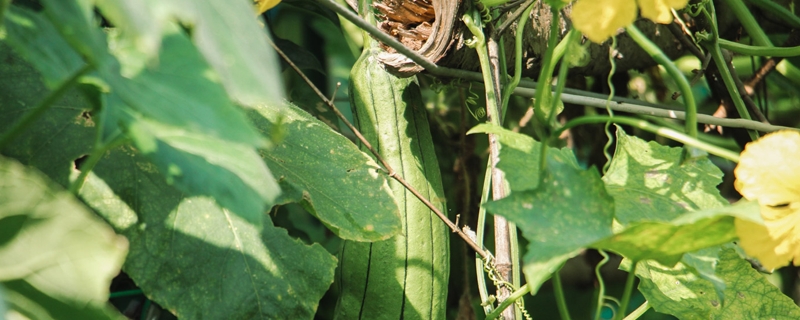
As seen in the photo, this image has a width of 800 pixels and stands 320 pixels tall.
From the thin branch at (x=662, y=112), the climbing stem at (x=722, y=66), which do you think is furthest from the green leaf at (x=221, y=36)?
the climbing stem at (x=722, y=66)

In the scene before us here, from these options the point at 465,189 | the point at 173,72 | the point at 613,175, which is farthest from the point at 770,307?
the point at 173,72

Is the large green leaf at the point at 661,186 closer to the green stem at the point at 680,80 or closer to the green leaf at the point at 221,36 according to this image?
the green stem at the point at 680,80

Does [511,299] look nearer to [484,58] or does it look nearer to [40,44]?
[484,58]

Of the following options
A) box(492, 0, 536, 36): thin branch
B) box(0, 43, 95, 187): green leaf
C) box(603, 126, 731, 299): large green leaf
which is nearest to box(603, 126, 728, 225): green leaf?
box(603, 126, 731, 299): large green leaf

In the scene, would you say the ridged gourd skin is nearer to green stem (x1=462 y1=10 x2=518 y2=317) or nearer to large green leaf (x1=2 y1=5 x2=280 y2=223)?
green stem (x1=462 y1=10 x2=518 y2=317)

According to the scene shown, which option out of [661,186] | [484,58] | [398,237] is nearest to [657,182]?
[661,186]
